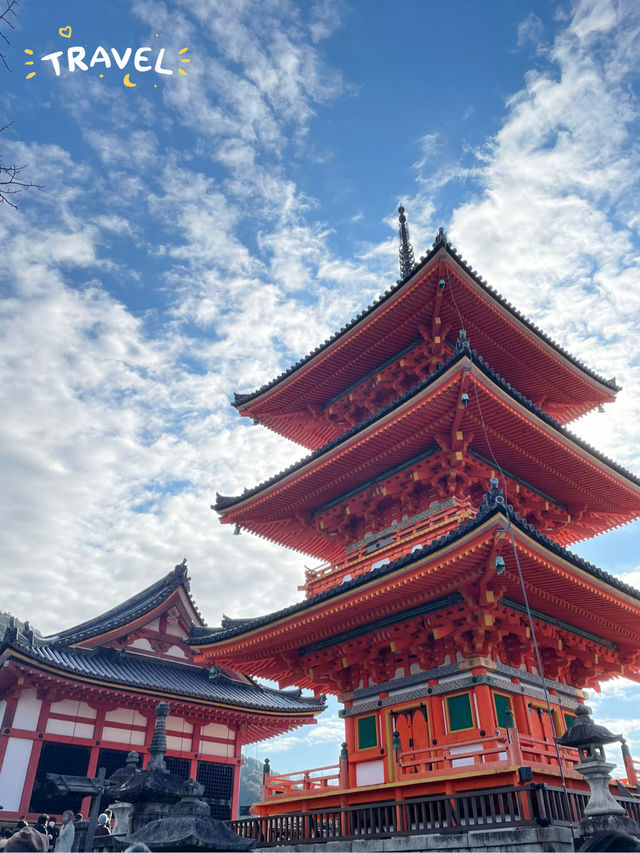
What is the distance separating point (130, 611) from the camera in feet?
89.5

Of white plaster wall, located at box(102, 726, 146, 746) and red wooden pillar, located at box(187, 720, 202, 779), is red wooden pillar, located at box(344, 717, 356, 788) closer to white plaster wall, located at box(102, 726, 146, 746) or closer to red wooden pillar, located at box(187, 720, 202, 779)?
red wooden pillar, located at box(187, 720, 202, 779)

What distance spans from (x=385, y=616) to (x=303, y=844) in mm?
5145

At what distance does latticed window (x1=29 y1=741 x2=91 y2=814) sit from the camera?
20.0 m

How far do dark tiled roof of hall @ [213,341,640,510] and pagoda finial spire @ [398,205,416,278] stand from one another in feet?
28.6

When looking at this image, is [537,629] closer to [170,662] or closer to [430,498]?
[430,498]

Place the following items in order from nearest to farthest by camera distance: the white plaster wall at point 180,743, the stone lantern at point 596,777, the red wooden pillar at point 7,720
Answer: the stone lantern at point 596,777, the red wooden pillar at point 7,720, the white plaster wall at point 180,743

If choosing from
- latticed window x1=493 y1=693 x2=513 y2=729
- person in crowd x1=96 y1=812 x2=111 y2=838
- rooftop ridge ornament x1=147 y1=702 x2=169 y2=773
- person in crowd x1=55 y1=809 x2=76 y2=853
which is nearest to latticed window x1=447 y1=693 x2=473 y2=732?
latticed window x1=493 y1=693 x2=513 y2=729

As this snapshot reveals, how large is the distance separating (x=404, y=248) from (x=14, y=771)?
2248 cm

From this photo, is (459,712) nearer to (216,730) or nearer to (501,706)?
(501,706)

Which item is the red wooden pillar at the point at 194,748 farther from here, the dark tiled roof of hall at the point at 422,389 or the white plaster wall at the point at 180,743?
the dark tiled roof of hall at the point at 422,389

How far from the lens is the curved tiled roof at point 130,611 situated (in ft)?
78.7

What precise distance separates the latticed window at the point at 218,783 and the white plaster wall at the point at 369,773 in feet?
35.5

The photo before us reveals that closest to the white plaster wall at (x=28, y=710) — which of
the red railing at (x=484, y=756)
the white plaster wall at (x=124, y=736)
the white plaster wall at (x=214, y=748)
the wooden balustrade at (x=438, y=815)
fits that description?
the white plaster wall at (x=124, y=736)

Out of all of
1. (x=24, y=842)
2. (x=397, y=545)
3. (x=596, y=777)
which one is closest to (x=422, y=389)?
(x=397, y=545)
